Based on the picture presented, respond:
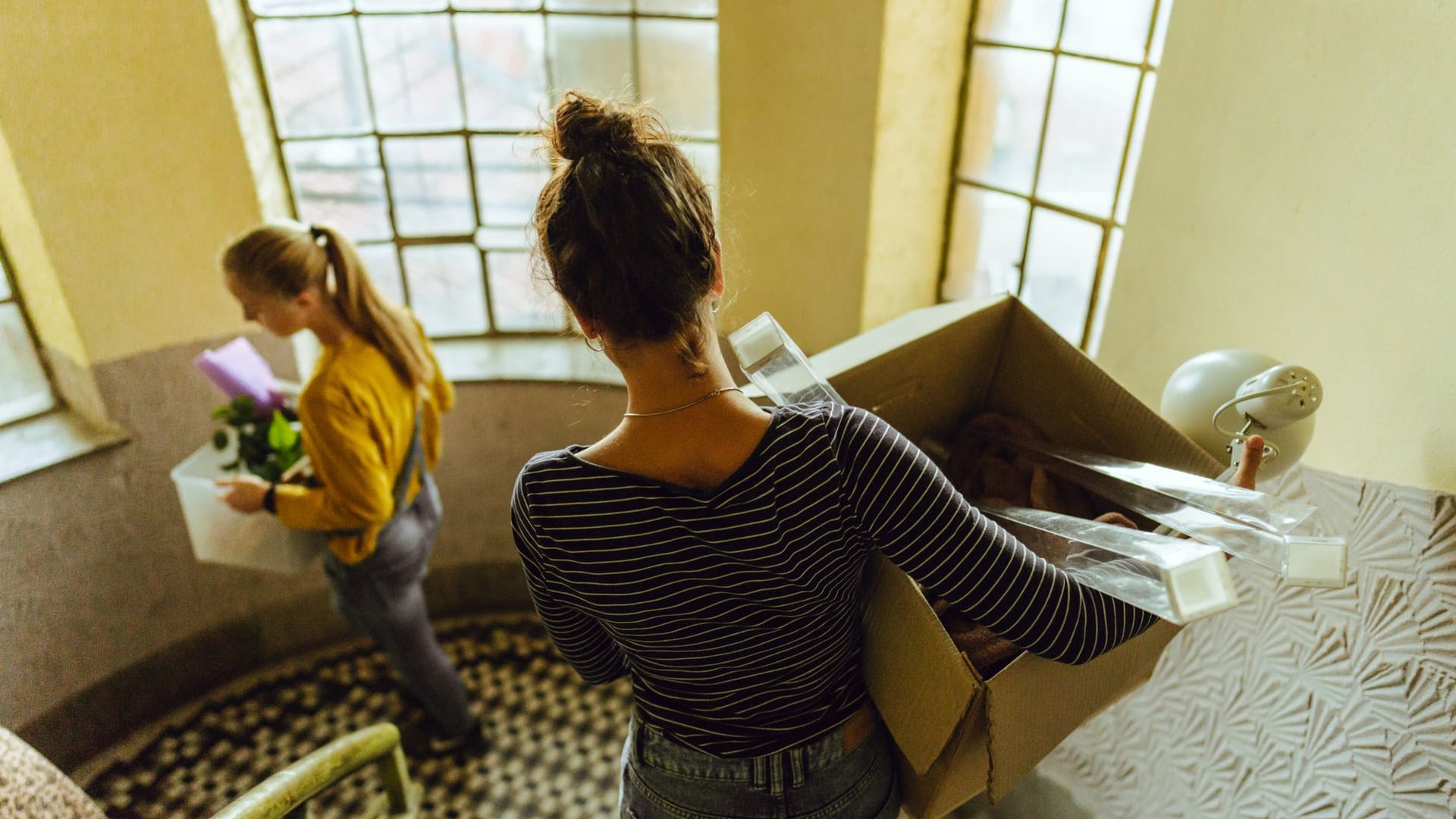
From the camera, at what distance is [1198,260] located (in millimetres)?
1418

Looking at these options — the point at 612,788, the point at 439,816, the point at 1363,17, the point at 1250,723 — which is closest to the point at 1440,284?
the point at 1363,17

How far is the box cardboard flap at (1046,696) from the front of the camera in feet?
2.50

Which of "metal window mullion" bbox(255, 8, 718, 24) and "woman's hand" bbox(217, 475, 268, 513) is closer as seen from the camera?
"woman's hand" bbox(217, 475, 268, 513)

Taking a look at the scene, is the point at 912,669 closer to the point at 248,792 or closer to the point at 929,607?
the point at 929,607

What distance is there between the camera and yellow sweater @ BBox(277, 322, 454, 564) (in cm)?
171

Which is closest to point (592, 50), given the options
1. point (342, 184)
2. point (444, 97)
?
point (444, 97)

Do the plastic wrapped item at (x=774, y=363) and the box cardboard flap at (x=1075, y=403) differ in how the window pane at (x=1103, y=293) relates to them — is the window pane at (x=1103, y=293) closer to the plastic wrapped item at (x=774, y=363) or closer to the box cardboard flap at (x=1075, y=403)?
the box cardboard flap at (x=1075, y=403)

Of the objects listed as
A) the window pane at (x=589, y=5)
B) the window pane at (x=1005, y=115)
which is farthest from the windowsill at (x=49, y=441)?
the window pane at (x=1005, y=115)

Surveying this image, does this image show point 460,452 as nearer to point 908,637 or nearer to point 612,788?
point 612,788

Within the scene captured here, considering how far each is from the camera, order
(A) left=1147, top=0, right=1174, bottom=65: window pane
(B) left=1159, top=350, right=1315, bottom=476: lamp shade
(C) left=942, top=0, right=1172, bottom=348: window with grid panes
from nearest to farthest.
A: (B) left=1159, top=350, right=1315, bottom=476: lamp shade < (A) left=1147, top=0, right=1174, bottom=65: window pane < (C) left=942, top=0, right=1172, bottom=348: window with grid panes

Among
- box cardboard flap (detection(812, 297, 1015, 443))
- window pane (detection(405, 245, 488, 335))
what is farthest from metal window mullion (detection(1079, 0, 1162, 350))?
window pane (detection(405, 245, 488, 335))

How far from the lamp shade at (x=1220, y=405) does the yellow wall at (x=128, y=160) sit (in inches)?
85.7

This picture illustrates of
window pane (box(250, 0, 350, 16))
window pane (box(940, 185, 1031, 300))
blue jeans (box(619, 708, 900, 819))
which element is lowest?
blue jeans (box(619, 708, 900, 819))

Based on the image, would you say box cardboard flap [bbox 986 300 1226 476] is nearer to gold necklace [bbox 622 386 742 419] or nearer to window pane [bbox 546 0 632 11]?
gold necklace [bbox 622 386 742 419]
